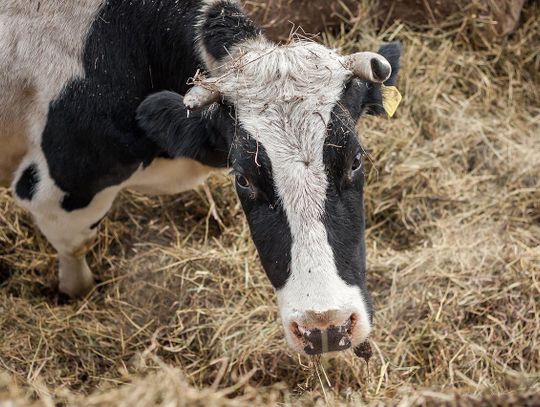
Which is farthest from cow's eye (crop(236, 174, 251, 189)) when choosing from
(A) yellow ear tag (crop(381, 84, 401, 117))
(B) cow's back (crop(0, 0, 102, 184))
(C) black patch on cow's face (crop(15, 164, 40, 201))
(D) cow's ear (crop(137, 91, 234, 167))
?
(C) black patch on cow's face (crop(15, 164, 40, 201))

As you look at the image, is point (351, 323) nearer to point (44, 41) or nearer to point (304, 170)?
point (304, 170)

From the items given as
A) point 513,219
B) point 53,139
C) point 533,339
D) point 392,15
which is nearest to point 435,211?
point 513,219

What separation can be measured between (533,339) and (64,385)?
2664 millimetres

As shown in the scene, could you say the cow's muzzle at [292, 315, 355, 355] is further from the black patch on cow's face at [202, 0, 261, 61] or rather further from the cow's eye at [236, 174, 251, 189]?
the black patch on cow's face at [202, 0, 261, 61]

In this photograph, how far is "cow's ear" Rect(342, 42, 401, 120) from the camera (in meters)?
3.91

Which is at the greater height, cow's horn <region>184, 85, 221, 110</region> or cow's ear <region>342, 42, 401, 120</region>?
cow's horn <region>184, 85, 221, 110</region>

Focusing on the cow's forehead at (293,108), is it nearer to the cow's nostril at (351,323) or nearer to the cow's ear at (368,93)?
the cow's ear at (368,93)

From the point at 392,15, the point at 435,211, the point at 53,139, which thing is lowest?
the point at 435,211

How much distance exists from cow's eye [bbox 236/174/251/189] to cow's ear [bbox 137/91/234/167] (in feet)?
1.13

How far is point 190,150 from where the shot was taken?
4.23m

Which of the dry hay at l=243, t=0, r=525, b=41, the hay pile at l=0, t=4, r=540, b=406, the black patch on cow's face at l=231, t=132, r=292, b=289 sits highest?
the black patch on cow's face at l=231, t=132, r=292, b=289

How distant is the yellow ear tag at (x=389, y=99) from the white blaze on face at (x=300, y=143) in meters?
0.39

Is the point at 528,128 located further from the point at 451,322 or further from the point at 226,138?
the point at 226,138

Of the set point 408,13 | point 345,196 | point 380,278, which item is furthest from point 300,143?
point 408,13
